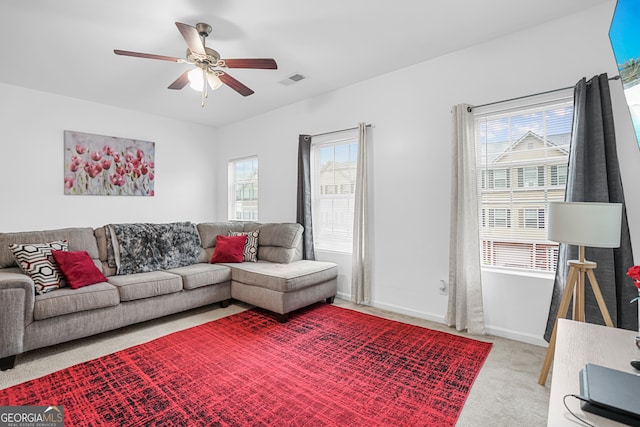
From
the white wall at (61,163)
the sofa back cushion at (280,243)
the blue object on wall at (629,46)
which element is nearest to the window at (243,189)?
the white wall at (61,163)

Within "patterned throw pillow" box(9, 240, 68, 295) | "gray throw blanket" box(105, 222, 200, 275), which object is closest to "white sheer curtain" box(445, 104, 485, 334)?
"gray throw blanket" box(105, 222, 200, 275)

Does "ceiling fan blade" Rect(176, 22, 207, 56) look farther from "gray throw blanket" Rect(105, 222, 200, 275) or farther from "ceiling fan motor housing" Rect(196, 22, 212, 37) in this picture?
"gray throw blanket" Rect(105, 222, 200, 275)

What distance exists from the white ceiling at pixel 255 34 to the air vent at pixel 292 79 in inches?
2.9

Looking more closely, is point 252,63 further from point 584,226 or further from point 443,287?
point 443,287

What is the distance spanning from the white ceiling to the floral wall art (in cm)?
80

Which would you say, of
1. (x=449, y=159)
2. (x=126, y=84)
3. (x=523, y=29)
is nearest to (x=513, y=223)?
(x=449, y=159)

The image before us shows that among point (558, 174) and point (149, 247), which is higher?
point (558, 174)

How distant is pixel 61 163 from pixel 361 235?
13.8 feet

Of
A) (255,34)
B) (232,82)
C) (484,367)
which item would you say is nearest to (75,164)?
(232,82)

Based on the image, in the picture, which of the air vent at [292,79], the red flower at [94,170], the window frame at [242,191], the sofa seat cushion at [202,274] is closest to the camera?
the sofa seat cushion at [202,274]

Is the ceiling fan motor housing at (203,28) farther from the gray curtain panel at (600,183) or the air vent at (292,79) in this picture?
the gray curtain panel at (600,183)

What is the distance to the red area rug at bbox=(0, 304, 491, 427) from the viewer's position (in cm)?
178

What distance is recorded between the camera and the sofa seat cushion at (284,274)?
3.24 m

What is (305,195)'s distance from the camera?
4.32m
